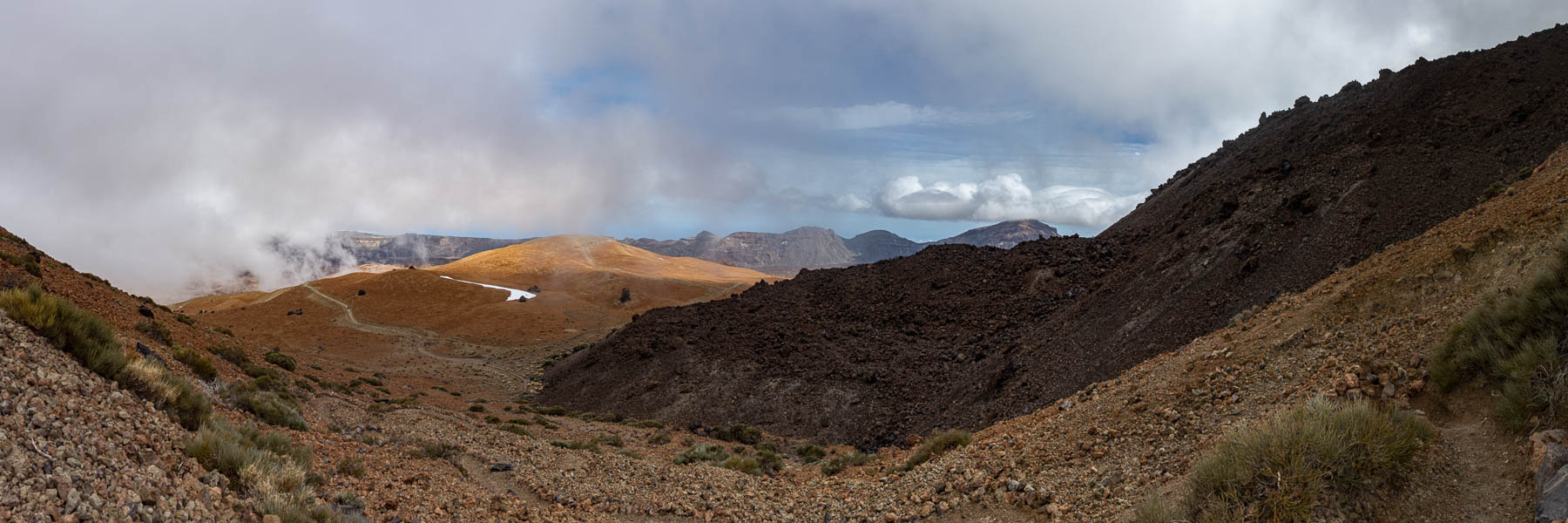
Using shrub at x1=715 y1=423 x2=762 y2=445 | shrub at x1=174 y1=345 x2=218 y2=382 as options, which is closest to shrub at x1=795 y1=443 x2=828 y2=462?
shrub at x1=715 y1=423 x2=762 y2=445

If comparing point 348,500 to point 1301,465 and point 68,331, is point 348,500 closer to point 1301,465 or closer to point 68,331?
point 68,331

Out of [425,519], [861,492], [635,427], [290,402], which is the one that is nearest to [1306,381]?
[861,492]

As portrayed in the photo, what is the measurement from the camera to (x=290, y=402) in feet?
35.2

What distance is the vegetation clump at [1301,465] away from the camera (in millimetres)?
4195

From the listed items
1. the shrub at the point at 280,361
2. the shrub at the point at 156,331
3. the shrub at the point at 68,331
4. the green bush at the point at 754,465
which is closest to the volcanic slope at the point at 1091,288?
the green bush at the point at 754,465

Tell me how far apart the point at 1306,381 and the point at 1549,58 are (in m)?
22.3

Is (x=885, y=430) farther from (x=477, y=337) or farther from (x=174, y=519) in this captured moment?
(x=477, y=337)

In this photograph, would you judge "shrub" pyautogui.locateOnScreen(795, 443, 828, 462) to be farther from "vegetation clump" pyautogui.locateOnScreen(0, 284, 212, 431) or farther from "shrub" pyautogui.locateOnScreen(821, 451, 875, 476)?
"vegetation clump" pyautogui.locateOnScreen(0, 284, 212, 431)

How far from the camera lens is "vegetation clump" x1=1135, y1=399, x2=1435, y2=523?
4.20 m

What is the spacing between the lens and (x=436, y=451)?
377 inches

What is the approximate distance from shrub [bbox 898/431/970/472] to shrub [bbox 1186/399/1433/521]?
4.43m

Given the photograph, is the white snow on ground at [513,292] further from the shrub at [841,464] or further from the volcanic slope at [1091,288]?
the shrub at [841,464]

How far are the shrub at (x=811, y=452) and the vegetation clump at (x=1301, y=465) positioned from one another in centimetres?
971

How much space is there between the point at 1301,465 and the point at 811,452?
10818mm
